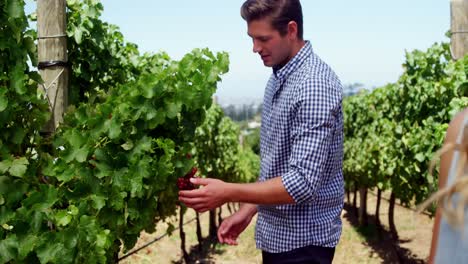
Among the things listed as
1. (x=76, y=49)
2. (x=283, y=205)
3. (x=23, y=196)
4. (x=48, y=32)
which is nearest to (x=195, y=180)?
(x=283, y=205)

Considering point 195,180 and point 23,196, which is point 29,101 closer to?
point 23,196

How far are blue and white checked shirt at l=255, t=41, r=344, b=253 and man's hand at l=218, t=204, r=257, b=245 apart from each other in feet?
0.39

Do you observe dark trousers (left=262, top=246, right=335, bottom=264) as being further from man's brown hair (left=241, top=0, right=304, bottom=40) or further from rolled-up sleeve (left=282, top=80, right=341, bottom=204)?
man's brown hair (left=241, top=0, right=304, bottom=40)

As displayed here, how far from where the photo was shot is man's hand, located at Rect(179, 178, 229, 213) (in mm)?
2408

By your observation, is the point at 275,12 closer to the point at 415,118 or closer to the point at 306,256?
the point at 306,256

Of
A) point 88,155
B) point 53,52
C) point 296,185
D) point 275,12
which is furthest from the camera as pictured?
point 53,52

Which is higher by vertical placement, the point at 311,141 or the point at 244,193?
the point at 311,141

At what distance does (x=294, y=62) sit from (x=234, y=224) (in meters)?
0.83

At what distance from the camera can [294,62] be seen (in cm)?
264

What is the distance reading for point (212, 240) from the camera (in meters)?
14.5

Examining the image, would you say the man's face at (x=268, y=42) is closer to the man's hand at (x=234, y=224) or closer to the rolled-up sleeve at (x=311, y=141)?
the rolled-up sleeve at (x=311, y=141)

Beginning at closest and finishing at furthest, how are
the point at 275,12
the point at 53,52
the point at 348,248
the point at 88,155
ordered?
1. the point at 275,12
2. the point at 88,155
3. the point at 53,52
4. the point at 348,248

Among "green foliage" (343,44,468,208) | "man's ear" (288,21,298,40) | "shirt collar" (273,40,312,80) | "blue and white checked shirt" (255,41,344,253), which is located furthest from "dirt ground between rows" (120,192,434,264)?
"man's ear" (288,21,298,40)

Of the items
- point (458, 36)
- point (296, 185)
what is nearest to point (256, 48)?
point (296, 185)
